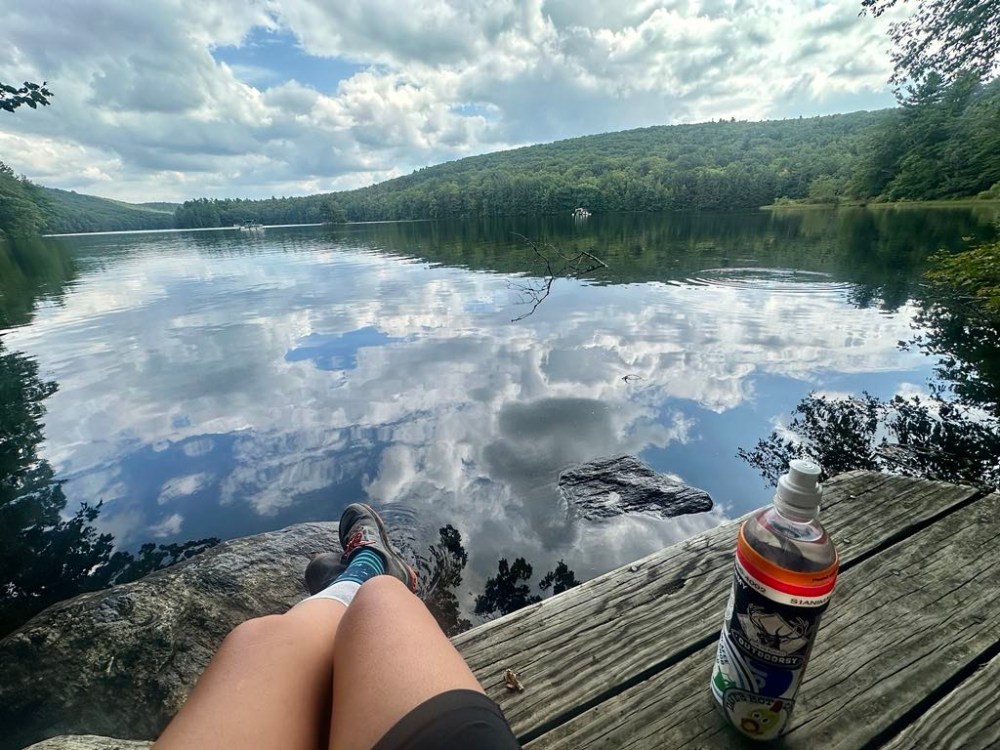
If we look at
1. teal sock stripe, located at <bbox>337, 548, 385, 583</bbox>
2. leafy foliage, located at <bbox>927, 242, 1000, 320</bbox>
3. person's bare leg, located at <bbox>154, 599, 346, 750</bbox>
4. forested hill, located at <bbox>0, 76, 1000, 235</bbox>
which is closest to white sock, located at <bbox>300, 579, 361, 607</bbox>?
teal sock stripe, located at <bbox>337, 548, 385, 583</bbox>

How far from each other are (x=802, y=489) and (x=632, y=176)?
107m

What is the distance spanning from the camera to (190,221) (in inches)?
5497

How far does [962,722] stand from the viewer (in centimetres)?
100

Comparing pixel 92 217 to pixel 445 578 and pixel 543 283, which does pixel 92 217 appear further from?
pixel 445 578

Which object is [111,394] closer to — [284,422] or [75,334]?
[284,422]

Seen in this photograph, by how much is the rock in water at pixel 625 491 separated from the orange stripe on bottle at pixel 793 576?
5.01 m

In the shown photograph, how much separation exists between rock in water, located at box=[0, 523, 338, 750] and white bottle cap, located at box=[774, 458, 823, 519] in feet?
14.3

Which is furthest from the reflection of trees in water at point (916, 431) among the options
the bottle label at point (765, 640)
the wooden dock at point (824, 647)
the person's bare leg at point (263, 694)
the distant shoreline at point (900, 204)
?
the distant shoreline at point (900, 204)

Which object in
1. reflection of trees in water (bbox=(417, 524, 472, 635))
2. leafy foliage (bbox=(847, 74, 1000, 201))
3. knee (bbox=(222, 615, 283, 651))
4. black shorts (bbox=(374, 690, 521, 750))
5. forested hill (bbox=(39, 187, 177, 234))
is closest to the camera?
black shorts (bbox=(374, 690, 521, 750))

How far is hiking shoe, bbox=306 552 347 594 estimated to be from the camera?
268 cm

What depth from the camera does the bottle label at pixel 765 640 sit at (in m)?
0.86

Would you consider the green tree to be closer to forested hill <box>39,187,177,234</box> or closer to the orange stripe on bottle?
forested hill <box>39,187,177,234</box>

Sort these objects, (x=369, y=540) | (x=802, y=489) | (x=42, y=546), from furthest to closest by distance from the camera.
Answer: (x=42, y=546)
(x=369, y=540)
(x=802, y=489)

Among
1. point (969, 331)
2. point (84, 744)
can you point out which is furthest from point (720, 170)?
point (84, 744)
